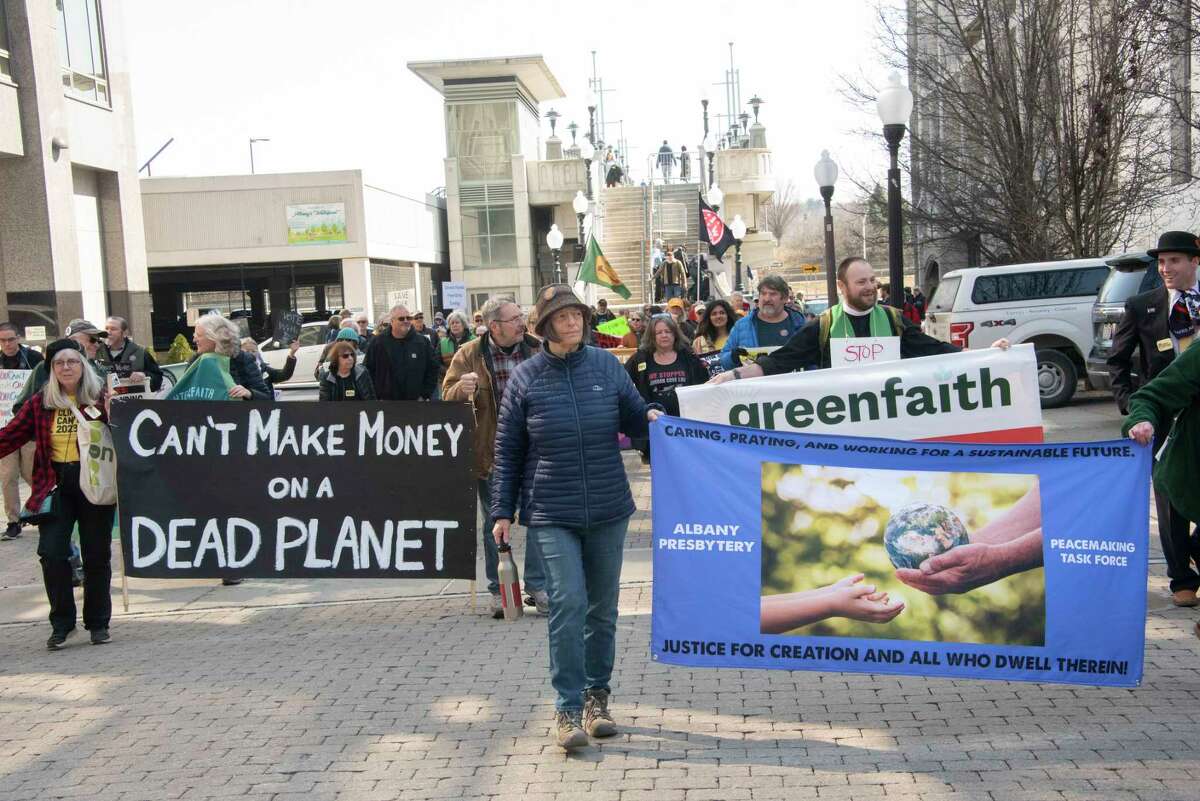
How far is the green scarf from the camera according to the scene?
277 inches

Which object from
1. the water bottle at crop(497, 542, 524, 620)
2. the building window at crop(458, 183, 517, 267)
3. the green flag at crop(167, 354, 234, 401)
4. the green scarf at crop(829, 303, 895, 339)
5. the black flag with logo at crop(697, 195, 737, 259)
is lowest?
the water bottle at crop(497, 542, 524, 620)

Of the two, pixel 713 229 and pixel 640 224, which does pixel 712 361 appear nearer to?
pixel 713 229

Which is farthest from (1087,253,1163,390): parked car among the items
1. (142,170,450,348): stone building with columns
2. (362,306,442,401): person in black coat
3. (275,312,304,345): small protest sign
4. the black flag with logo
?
(142,170,450,348): stone building with columns

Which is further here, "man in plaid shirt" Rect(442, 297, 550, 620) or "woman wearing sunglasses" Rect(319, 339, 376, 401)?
"woman wearing sunglasses" Rect(319, 339, 376, 401)

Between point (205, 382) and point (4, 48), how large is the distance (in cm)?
1728

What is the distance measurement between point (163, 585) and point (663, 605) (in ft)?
18.2

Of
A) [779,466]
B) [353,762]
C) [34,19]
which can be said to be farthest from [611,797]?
[34,19]

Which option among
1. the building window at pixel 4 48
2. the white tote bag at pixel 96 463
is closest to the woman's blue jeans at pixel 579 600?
the white tote bag at pixel 96 463

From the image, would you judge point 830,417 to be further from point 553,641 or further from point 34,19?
point 34,19

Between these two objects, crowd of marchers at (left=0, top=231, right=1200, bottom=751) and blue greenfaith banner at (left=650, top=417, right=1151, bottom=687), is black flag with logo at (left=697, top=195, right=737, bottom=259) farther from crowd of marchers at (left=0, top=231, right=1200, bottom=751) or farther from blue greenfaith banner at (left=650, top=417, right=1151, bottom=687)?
blue greenfaith banner at (left=650, top=417, right=1151, bottom=687)

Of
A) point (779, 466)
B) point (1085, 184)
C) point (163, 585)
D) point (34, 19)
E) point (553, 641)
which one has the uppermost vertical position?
point (34, 19)

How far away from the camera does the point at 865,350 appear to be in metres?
7.05

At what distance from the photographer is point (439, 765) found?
5129 mm

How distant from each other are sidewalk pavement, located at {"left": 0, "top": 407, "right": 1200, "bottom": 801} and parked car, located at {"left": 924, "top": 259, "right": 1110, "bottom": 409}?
1037 cm
